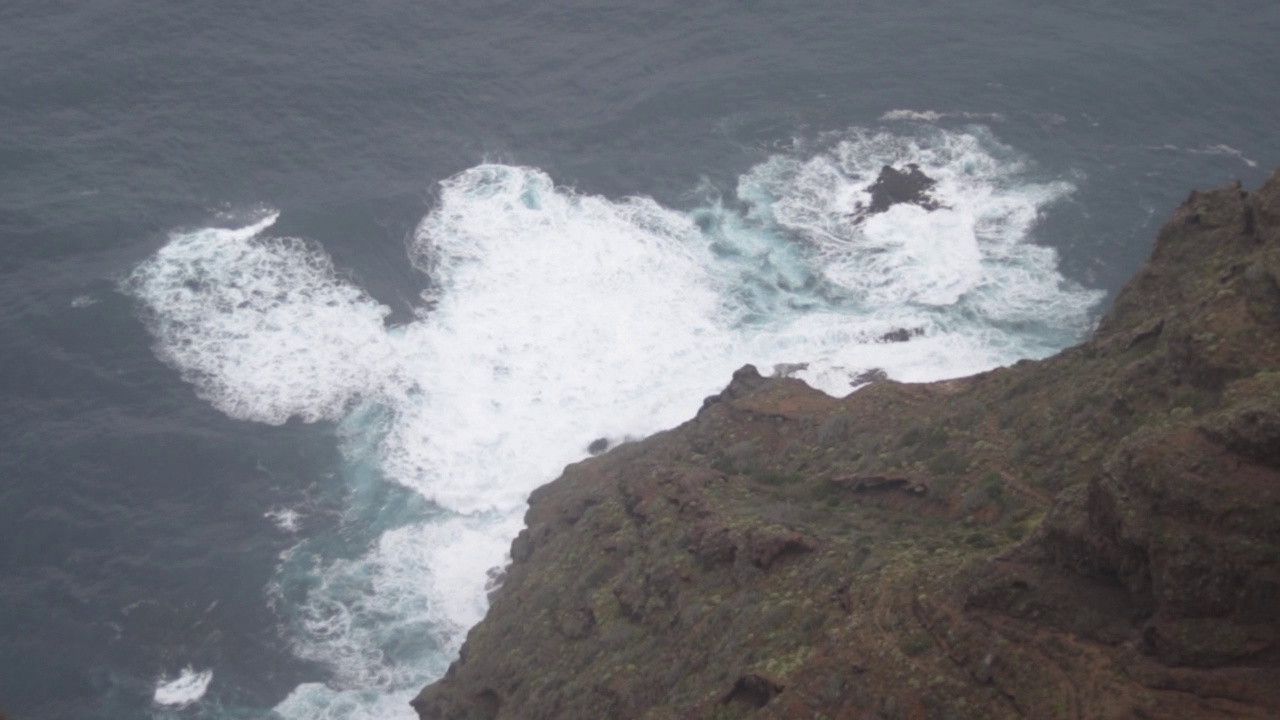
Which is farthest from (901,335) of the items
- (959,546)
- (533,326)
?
(959,546)

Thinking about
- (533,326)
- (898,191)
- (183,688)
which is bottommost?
(183,688)

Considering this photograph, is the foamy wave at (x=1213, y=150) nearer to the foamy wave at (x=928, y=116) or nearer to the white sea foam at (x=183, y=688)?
the foamy wave at (x=928, y=116)

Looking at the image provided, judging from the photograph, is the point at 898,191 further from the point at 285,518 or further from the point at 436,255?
the point at 285,518

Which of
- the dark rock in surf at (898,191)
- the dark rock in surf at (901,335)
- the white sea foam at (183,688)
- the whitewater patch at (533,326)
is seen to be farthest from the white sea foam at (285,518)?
the dark rock in surf at (898,191)

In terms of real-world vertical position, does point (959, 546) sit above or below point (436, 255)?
above

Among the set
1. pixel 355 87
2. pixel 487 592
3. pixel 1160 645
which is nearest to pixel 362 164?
pixel 355 87

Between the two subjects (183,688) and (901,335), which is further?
(901,335)
